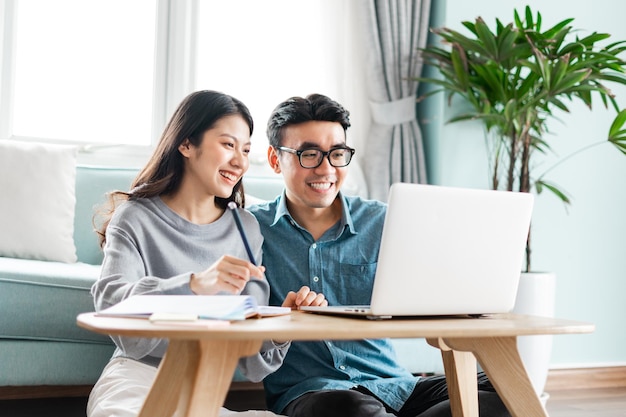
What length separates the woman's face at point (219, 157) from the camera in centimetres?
175

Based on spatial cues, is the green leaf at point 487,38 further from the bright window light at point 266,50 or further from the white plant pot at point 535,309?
the white plant pot at point 535,309

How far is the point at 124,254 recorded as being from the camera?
1564 mm

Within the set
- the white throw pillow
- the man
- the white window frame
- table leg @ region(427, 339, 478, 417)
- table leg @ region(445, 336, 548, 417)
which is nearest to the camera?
table leg @ region(445, 336, 548, 417)

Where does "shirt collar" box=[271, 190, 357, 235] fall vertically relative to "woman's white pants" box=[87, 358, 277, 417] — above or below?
above

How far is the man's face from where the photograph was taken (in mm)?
1848

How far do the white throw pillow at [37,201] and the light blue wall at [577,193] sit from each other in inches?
63.0

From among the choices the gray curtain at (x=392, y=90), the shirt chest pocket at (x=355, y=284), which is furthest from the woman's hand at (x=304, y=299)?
the gray curtain at (x=392, y=90)

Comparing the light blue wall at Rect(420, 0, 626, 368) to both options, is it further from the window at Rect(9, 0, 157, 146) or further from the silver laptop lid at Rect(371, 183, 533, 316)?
the silver laptop lid at Rect(371, 183, 533, 316)

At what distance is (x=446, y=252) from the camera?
130 centimetres

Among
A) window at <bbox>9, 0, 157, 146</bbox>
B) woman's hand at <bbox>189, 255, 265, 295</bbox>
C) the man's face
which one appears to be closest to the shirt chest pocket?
the man's face

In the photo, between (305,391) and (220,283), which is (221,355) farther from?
(305,391)

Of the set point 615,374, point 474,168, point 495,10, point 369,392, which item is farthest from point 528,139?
point 369,392

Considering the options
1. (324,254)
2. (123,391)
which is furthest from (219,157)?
(123,391)

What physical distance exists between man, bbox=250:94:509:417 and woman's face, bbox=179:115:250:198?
0.16 metres
